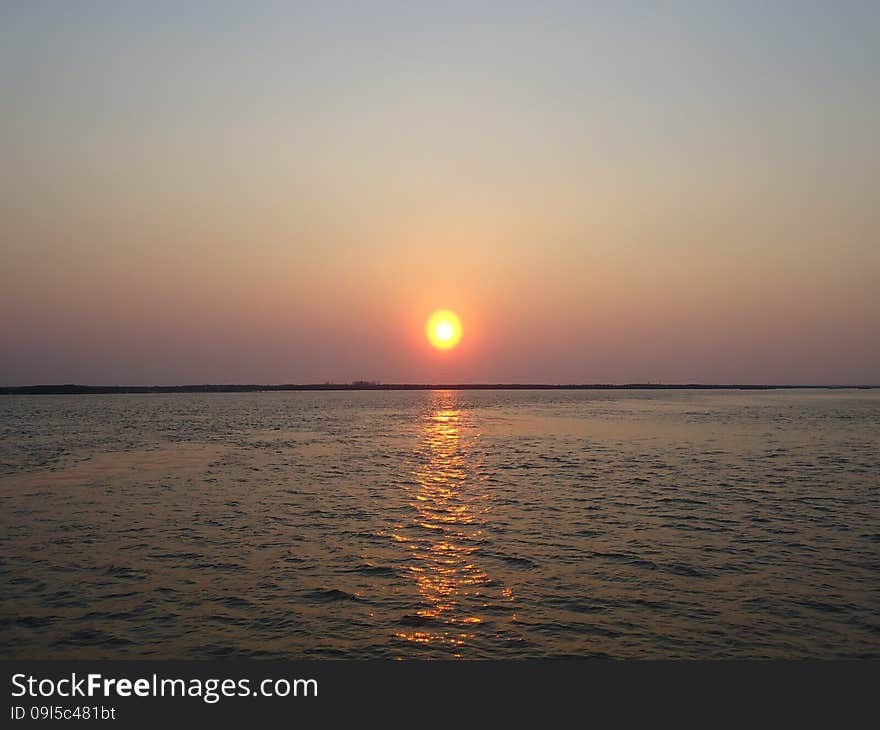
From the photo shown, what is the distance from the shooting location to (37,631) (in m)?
16.1

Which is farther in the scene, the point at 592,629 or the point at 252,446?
the point at 252,446

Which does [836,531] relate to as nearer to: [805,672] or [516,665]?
[805,672]

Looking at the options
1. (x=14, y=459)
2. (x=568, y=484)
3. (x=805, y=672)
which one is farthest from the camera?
(x=14, y=459)

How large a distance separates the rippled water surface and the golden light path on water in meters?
0.11

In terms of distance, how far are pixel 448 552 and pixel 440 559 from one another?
102 centimetres

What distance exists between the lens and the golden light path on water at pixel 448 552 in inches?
658

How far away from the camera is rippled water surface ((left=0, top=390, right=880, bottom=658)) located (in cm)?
1579

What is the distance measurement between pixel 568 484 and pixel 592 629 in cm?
2456

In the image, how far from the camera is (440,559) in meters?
23.1

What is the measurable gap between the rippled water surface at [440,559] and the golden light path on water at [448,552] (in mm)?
107

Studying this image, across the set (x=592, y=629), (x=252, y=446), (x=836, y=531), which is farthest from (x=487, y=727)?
(x=252, y=446)

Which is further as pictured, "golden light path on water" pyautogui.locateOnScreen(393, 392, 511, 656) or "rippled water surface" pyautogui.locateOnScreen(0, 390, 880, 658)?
"golden light path on water" pyautogui.locateOnScreen(393, 392, 511, 656)

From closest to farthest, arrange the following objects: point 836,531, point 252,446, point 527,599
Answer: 1. point 527,599
2. point 836,531
3. point 252,446

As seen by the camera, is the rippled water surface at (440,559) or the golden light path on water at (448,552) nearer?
the rippled water surface at (440,559)
